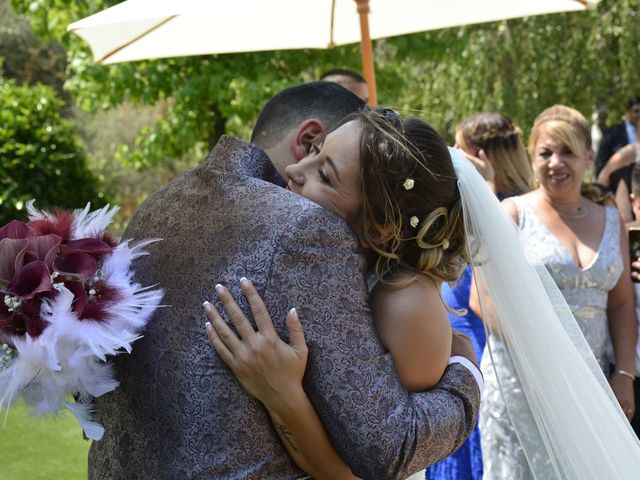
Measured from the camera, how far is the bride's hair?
7.84 feet

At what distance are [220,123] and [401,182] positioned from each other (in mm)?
8743

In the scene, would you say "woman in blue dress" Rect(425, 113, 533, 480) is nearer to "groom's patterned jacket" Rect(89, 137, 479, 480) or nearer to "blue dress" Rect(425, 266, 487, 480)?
"blue dress" Rect(425, 266, 487, 480)

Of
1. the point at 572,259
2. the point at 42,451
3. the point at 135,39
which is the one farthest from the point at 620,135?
the point at 42,451

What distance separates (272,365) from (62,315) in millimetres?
508

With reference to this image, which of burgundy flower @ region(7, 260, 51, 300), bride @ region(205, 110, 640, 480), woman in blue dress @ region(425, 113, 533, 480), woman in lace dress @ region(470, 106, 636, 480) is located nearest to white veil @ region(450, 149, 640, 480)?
bride @ region(205, 110, 640, 480)

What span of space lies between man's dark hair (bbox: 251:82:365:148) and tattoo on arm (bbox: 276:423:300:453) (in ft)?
3.21

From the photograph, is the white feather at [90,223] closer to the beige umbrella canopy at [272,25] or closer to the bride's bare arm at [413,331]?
the bride's bare arm at [413,331]

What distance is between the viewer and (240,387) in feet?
7.22

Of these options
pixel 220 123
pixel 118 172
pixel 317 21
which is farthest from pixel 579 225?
pixel 118 172

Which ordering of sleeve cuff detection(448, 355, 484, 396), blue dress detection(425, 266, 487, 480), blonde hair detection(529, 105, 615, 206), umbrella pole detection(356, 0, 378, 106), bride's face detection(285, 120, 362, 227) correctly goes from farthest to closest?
umbrella pole detection(356, 0, 378, 106) < blue dress detection(425, 266, 487, 480) < blonde hair detection(529, 105, 615, 206) < sleeve cuff detection(448, 355, 484, 396) < bride's face detection(285, 120, 362, 227)

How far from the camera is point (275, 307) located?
7.14ft

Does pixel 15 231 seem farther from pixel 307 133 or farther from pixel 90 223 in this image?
pixel 307 133

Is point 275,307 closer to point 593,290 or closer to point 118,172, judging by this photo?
point 593,290

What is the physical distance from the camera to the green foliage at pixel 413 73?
9.84 metres
